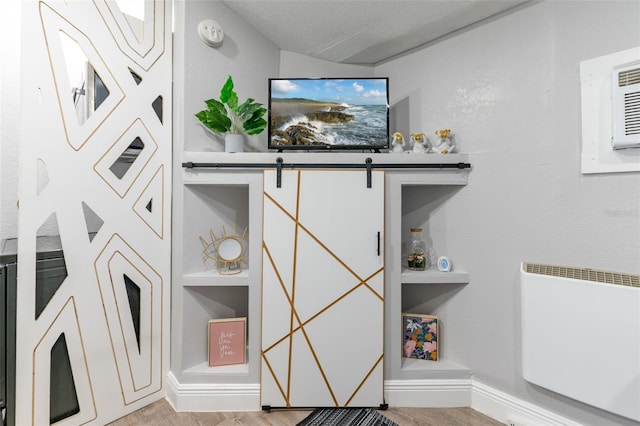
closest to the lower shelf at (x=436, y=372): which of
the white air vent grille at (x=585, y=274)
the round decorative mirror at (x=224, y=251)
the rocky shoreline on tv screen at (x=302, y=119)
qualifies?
the white air vent grille at (x=585, y=274)

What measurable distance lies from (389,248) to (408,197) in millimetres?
496

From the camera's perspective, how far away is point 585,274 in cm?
137

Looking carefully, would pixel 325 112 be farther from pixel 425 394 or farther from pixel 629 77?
pixel 425 394

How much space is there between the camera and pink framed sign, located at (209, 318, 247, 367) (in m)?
1.77

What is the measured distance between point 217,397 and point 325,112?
1830mm

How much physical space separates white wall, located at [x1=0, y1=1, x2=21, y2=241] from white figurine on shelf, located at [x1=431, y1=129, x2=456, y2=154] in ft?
7.70

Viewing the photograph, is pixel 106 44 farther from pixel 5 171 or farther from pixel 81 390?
pixel 81 390

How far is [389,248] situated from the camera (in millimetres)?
1751

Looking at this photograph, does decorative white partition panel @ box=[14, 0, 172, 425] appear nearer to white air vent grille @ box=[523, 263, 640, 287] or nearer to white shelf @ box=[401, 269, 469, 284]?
white shelf @ box=[401, 269, 469, 284]

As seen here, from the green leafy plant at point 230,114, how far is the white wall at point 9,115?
2.96 feet

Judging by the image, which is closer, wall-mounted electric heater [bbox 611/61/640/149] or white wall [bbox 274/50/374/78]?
wall-mounted electric heater [bbox 611/61/640/149]

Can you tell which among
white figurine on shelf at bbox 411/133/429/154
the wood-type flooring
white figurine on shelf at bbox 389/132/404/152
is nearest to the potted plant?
white figurine on shelf at bbox 389/132/404/152

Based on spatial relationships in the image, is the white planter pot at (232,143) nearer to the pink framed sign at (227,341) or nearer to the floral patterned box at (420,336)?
the pink framed sign at (227,341)

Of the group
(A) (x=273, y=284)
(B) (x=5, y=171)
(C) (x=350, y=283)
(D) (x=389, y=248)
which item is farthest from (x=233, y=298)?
(B) (x=5, y=171)
